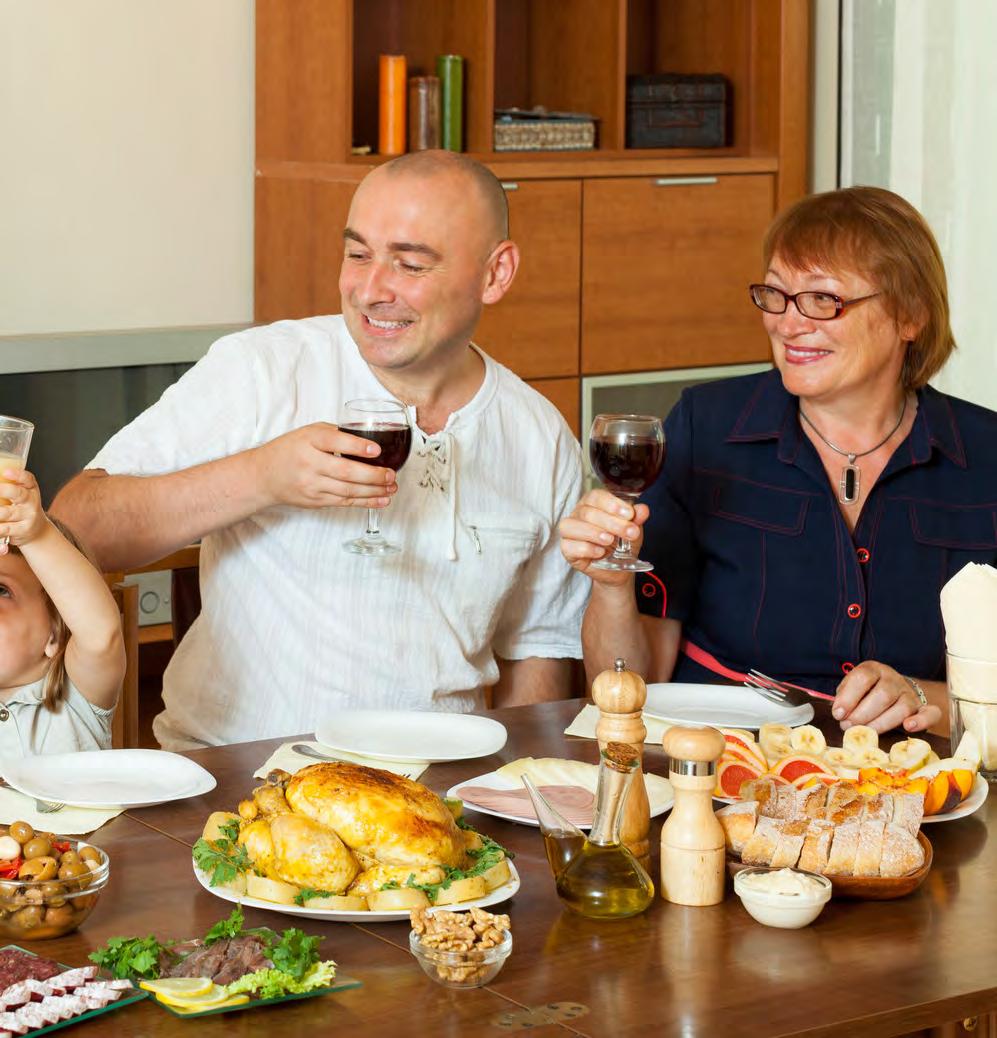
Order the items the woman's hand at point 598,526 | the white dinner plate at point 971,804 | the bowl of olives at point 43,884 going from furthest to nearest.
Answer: the woman's hand at point 598,526 → the white dinner plate at point 971,804 → the bowl of olives at point 43,884

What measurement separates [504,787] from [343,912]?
40cm

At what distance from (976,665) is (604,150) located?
109 inches

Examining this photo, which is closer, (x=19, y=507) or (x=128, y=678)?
(x=19, y=507)

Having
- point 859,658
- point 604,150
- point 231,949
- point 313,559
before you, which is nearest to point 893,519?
point 859,658

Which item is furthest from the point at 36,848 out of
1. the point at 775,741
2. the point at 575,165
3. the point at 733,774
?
the point at 575,165

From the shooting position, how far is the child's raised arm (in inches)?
73.3

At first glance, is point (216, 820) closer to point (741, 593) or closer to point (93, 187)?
point (741, 593)

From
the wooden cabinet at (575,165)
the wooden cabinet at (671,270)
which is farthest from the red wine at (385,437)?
the wooden cabinet at (671,270)

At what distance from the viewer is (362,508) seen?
2.39 meters

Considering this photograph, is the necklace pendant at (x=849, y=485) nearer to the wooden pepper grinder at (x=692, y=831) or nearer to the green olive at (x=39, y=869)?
the wooden pepper grinder at (x=692, y=831)

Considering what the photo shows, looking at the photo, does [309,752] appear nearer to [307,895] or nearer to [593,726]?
[593,726]

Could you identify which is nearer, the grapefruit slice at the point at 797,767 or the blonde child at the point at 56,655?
the grapefruit slice at the point at 797,767

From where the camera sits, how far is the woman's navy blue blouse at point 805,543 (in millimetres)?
2475

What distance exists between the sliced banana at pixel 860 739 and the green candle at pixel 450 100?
99.7 inches
